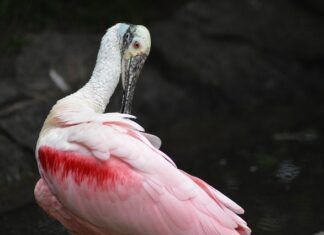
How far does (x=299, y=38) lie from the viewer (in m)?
12.3

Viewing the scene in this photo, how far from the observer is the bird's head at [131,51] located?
6.34 metres

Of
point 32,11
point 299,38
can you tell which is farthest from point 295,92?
point 32,11

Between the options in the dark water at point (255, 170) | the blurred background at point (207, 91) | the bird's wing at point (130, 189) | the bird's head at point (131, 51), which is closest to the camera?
the bird's wing at point (130, 189)

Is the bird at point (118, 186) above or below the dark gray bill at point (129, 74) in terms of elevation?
below

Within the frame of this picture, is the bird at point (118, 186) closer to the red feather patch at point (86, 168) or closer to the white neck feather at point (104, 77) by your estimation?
the red feather patch at point (86, 168)

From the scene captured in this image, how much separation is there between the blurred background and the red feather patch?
1.35 metres

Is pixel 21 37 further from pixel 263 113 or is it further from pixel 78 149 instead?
Result: pixel 78 149

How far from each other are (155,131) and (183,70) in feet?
4.44

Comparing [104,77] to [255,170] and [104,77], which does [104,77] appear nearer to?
[104,77]

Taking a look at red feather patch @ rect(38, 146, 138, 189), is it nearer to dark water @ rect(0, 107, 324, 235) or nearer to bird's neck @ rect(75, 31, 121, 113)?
bird's neck @ rect(75, 31, 121, 113)

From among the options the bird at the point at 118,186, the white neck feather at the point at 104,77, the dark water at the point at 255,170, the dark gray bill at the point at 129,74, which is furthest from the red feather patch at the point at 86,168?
the dark water at the point at 255,170

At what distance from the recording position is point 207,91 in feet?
36.8

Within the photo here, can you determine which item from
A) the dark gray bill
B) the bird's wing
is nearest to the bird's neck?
the dark gray bill

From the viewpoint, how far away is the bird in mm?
5137
